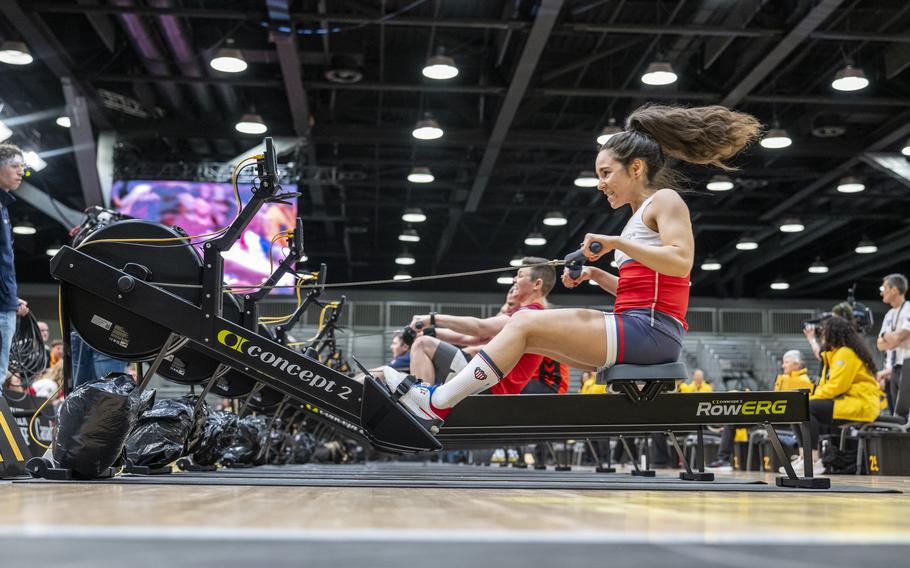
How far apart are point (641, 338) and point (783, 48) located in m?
7.31

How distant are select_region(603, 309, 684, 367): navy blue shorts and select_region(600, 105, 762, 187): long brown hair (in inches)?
22.0

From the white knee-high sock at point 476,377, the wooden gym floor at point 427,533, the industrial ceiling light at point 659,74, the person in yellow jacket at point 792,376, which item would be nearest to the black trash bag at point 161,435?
the white knee-high sock at point 476,377

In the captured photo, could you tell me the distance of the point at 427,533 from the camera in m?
1.33

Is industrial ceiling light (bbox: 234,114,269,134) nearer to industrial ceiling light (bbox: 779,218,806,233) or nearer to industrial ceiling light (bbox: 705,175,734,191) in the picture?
industrial ceiling light (bbox: 705,175,734,191)

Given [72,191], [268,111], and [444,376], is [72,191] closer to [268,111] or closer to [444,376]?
[268,111]

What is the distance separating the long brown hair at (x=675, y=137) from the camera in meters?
3.26

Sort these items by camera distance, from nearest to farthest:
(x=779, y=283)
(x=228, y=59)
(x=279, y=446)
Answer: (x=279, y=446) → (x=228, y=59) → (x=779, y=283)

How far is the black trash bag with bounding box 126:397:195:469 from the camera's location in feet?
12.4

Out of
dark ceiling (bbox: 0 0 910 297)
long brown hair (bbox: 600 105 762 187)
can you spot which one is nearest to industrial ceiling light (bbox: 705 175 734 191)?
dark ceiling (bbox: 0 0 910 297)

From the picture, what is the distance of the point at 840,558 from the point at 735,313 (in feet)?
68.1

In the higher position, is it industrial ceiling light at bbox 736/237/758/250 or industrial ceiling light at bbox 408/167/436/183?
industrial ceiling light at bbox 736/237/758/250

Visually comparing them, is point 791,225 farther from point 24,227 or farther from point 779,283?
point 24,227

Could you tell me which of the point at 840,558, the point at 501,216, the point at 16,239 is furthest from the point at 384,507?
the point at 16,239

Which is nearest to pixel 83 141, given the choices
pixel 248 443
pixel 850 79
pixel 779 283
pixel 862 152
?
pixel 248 443
